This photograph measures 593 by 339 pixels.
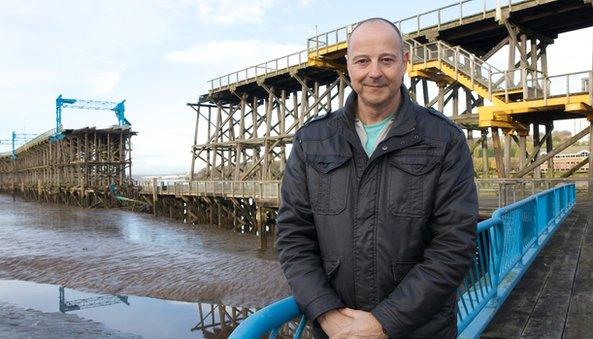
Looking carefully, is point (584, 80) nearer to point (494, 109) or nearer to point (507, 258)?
point (494, 109)

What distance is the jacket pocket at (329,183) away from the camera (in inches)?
75.9

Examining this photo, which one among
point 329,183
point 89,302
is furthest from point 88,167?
point 329,183

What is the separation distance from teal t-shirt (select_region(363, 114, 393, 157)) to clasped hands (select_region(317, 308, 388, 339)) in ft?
2.23

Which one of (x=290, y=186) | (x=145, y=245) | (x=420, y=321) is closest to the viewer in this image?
(x=420, y=321)

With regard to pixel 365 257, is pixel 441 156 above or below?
above

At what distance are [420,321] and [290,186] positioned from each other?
2.52 ft

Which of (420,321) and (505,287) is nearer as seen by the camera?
(420,321)

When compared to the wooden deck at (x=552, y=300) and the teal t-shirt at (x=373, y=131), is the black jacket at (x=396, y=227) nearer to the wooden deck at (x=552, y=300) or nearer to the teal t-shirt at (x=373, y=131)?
the teal t-shirt at (x=373, y=131)

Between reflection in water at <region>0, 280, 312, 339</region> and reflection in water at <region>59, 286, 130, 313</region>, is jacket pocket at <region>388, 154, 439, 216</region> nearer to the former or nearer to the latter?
reflection in water at <region>0, 280, 312, 339</region>

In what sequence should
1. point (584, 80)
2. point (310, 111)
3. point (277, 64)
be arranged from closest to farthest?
point (584, 80) → point (310, 111) → point (277, 64)

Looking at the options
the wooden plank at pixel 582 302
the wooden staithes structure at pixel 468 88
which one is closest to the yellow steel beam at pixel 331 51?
the wooden staithes structure at pixel 468 88

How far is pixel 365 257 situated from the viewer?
6.11 feet

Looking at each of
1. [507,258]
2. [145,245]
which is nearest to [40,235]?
[145,245]

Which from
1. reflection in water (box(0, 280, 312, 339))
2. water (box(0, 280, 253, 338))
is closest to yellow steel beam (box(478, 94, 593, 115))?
reflection in water (box(0, 280, 312, 339))
